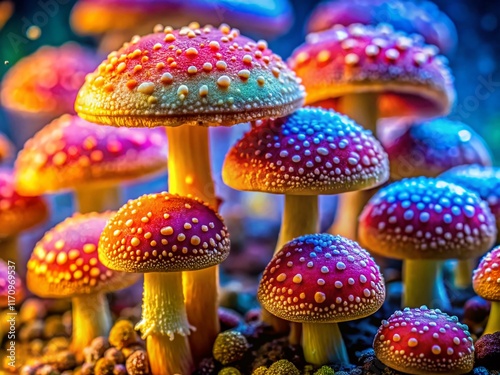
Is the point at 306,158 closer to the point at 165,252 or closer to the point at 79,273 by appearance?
the point at 165,252

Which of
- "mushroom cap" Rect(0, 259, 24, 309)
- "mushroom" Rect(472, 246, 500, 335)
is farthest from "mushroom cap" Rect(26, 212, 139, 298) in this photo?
"mushroom" Rect(472, 246, 500, 335)

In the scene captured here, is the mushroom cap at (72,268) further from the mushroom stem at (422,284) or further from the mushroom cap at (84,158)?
the mushroom stem at (422,284)

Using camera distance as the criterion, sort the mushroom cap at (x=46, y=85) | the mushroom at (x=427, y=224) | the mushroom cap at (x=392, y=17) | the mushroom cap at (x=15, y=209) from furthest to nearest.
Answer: the mushroom cap at (x=46, y=85)
the mushroom cap at (x=392, y=17)
the mushroom cap at (x=15, y=209)
the mushroom at (x=427, y=224)

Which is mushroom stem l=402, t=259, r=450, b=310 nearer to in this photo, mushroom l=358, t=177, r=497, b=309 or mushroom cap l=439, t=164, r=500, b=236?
mushroom l=358, t=177, r=497, b=309

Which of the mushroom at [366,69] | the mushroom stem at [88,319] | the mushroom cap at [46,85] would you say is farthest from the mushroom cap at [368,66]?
the mushroom cap at [46,85]

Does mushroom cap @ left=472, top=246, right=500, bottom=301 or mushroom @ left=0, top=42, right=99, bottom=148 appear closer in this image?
mushroom cap @ left=472, top=246, right=500, bottom=301

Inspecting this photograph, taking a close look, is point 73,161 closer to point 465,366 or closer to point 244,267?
point 244,267
